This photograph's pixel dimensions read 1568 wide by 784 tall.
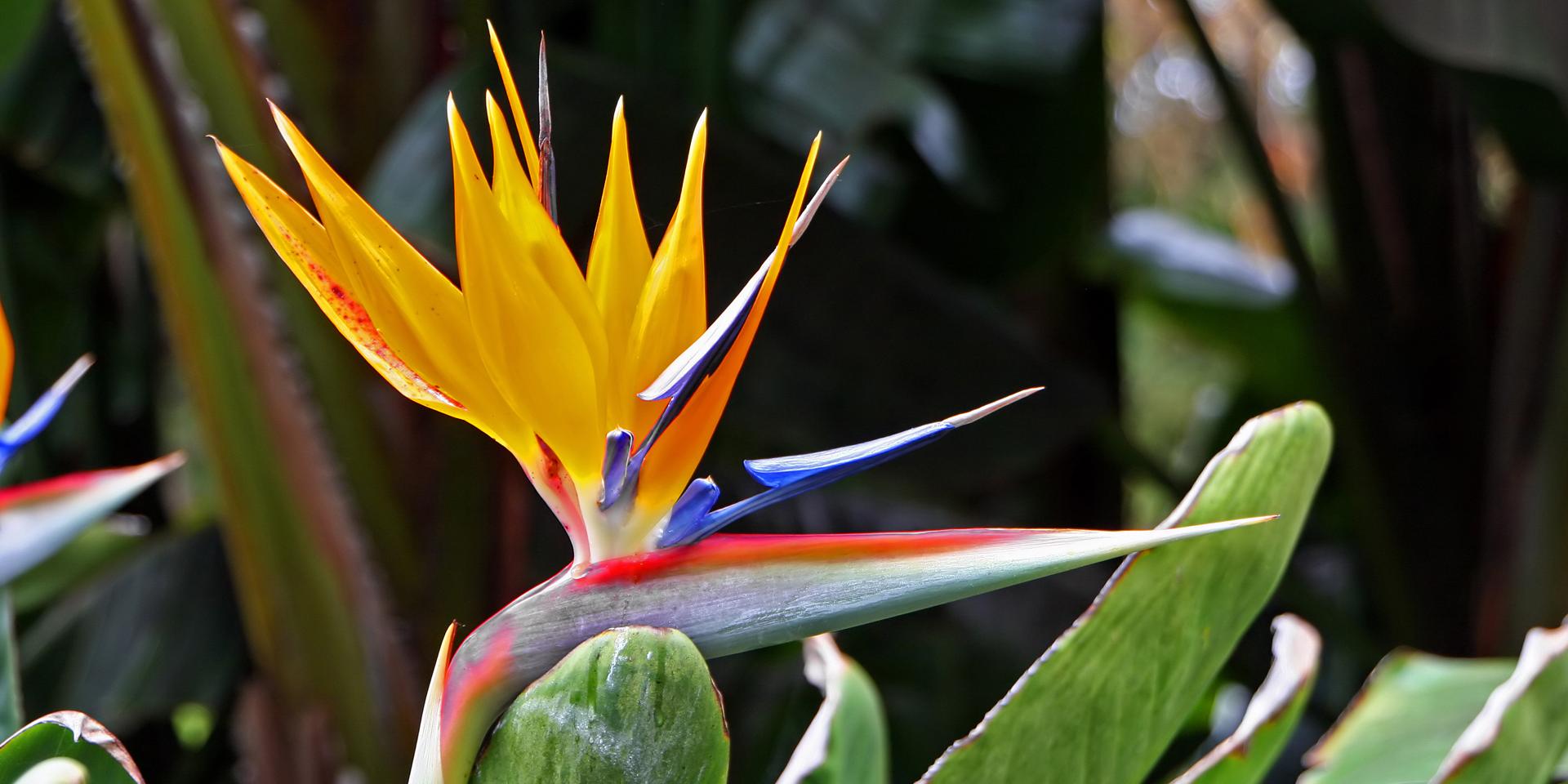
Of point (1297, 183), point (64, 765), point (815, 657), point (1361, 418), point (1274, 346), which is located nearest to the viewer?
point (64, 765)

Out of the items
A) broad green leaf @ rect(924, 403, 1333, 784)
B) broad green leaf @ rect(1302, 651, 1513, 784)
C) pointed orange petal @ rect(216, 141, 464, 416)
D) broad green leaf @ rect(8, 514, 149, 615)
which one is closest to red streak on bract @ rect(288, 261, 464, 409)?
pointed orange petal @ rect(216, 141, 464, 416)

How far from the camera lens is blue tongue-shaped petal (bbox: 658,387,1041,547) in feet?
0.59

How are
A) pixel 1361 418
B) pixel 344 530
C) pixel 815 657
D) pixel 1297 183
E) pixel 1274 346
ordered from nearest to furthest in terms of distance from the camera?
pixel 815 657
pixel 344 530
pixel 1361 418
pixel 1274 346
pixel 1297 183

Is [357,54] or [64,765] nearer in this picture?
[64,765]

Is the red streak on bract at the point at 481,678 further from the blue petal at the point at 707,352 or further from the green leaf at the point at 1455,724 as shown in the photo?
the green leaf at the point at 1455,724

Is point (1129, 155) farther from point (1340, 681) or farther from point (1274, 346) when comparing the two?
point (1340, 681)

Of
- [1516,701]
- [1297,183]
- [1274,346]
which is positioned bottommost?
[1297,183]

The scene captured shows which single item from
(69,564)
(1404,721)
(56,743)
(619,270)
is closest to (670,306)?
(619,270)

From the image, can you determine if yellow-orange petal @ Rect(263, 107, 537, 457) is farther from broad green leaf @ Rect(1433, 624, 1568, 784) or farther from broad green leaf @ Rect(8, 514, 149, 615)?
broad green leaf @ Rect(8, 514, 149, 615)

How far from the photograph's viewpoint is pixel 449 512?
0.56 metres

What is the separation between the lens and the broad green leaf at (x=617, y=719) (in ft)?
0.57

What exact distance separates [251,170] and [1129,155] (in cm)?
259

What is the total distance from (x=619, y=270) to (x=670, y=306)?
0.01 meters

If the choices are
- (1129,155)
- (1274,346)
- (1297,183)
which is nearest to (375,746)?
(1274,346)
